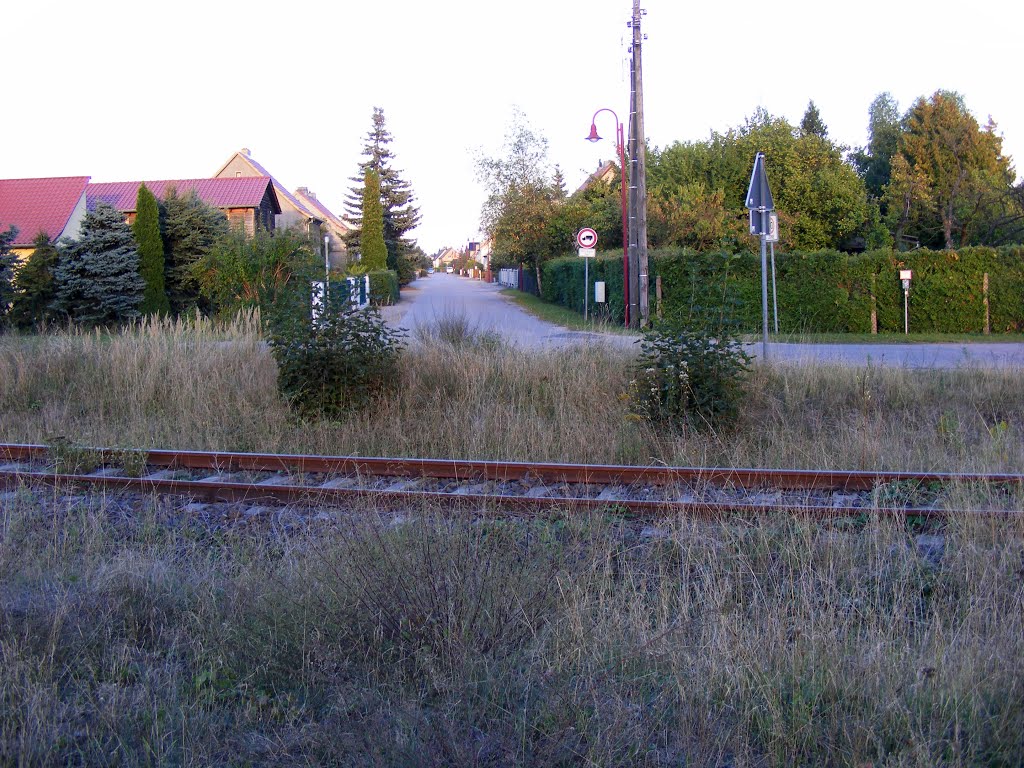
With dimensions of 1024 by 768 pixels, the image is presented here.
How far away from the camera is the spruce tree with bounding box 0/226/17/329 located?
2581 cm

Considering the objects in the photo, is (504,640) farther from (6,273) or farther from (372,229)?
(372,229)

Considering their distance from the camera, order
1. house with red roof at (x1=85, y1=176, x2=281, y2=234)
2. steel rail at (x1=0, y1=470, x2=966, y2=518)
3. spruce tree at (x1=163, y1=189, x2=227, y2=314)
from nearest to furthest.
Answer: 1. steel rail at (x1=0, y1=470, x2=966, y2=518)
2. spruce tree at (x1=163, y1=189, x2=227, y2=314)
3. house with red roof at (x1=85, y1=176, x2=281, y2=234)

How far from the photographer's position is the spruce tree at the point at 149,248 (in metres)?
28.4

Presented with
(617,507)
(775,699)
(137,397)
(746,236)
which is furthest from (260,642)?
(746,236)

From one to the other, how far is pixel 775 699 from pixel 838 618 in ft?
3.56

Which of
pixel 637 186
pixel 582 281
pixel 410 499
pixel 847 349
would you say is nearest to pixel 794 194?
pixel 582 281

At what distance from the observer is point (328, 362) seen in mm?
9820

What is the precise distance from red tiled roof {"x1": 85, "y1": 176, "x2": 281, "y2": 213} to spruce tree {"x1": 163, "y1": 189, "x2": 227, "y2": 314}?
1309 cm

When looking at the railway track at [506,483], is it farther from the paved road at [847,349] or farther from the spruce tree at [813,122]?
the spruce tree at [813,122]

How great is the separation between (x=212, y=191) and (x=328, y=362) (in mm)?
37876

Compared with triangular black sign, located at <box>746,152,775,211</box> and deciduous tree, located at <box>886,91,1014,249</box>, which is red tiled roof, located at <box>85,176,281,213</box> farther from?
triangular black sign, located at <box>746,152,775,211</box>

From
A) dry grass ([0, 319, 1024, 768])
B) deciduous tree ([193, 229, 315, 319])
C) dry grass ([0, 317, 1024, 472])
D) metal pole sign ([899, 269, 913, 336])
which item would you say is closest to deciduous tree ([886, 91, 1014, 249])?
metal pole sign ([899, 269, 913, 336])

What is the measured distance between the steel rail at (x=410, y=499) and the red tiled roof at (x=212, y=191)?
3775 cm

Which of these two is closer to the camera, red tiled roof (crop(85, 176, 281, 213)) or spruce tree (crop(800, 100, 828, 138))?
red tiled roof (crop(85, 176, 281, 213))
